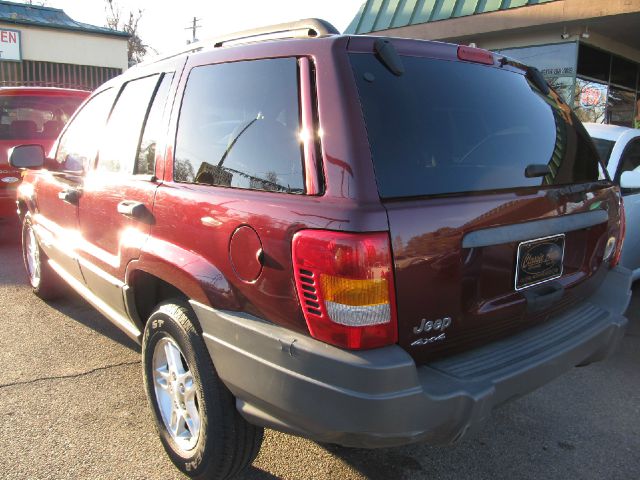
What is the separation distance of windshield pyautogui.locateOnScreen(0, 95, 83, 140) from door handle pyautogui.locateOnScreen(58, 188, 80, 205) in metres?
3.96

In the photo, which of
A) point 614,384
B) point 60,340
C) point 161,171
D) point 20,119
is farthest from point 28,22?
point 614,384

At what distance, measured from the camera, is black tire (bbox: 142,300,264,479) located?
2295 millimetres

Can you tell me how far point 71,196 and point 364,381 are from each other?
2574 mm

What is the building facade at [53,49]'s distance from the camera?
65.1 ft

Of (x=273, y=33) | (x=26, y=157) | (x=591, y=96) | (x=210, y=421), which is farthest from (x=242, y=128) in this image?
(x=591, y=96)

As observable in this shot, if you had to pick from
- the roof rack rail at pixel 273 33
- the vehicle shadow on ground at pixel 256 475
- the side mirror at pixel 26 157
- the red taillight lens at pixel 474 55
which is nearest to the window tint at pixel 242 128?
the roof rack rail at pixel 273 33

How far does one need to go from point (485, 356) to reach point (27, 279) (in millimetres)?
5073

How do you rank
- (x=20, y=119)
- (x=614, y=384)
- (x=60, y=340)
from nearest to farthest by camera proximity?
(x=614, y=384), (x=60, y=340), (x=20, y=119)

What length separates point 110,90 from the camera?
11.7 feet

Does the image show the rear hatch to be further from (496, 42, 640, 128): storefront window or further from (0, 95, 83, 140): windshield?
(496, 42, 640, 128): storefront window

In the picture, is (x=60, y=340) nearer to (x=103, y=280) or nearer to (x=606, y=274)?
(x=103, y=280)

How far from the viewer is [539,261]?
7.58 ft

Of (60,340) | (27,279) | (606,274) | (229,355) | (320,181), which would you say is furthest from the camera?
(27,279)

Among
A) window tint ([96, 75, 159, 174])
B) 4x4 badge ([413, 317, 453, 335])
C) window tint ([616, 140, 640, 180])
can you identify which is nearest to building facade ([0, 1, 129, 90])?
window tint ([96, 75, 159, 174])
